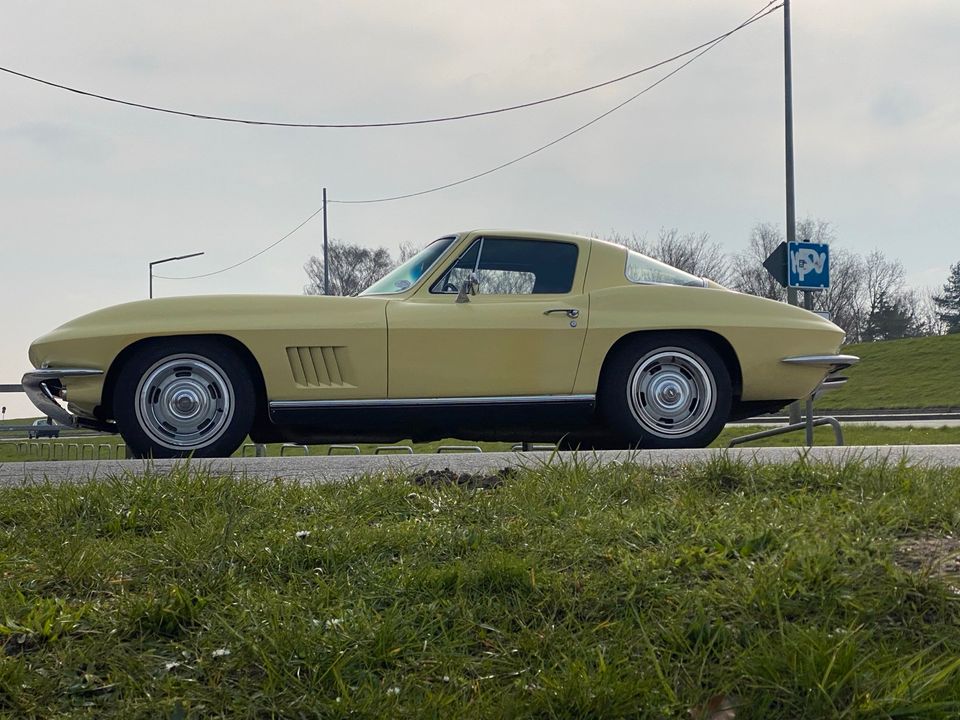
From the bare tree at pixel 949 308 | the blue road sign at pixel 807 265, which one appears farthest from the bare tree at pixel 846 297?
the blue road sign at pixel 807 265

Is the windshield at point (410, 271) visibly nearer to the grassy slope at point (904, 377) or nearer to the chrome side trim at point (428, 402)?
the chrome side trim at point (428, 402)

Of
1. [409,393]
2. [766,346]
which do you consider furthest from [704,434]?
[409,393]

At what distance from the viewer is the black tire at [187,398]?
5.91 m

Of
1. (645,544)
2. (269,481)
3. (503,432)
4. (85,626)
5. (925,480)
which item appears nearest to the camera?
(85,626)

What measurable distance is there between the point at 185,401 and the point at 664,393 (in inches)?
123

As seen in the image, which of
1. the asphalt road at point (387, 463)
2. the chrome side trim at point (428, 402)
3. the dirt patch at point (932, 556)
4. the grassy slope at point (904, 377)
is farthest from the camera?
the grassy slope at point (904, 377)

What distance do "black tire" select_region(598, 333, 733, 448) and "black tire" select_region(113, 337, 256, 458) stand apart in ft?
7.76

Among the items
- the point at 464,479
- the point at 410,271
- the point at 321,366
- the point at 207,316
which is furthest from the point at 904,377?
the point at 464,479

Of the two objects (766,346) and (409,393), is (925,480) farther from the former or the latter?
(409,393)

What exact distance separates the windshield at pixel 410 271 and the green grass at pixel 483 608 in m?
2.91

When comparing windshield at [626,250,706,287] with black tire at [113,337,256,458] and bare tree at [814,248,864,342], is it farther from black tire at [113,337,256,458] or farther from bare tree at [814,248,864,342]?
bare tree at [814,248,864,342]

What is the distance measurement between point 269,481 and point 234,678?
6.11 ft

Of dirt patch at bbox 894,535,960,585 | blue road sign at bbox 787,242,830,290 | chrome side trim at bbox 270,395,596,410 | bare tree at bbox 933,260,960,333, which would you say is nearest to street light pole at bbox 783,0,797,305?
blue road sign at bbox 787,242,830,290

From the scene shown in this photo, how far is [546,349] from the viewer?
6289 millimetres
